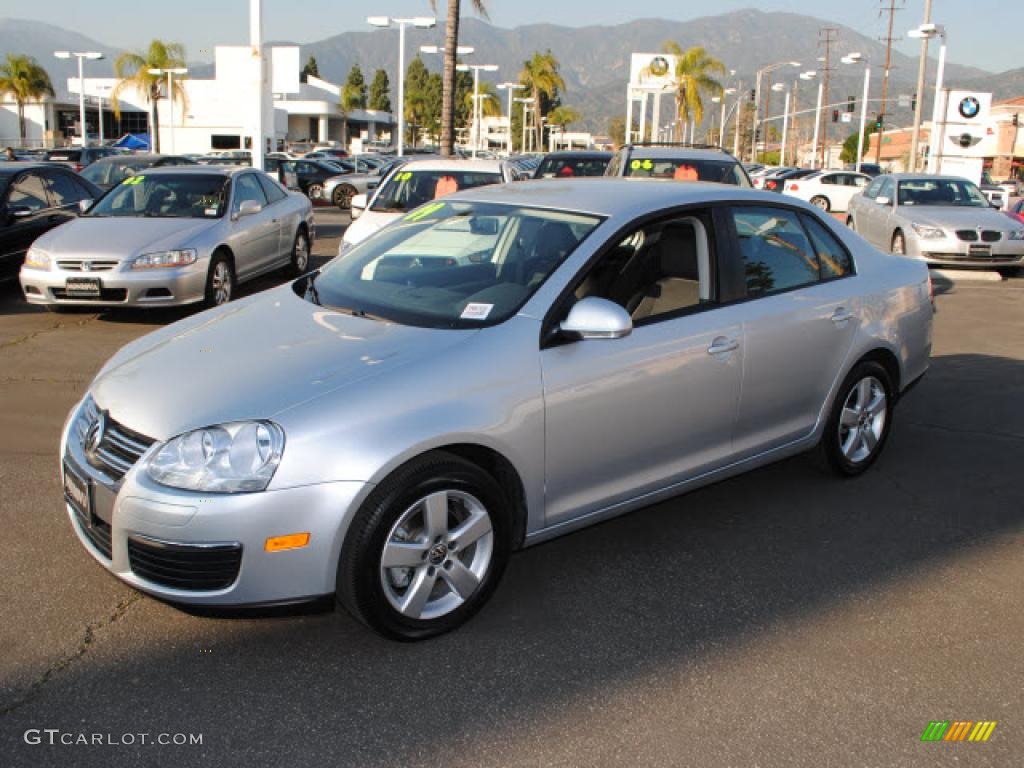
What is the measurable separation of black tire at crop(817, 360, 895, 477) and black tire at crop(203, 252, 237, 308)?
6559 millimetres

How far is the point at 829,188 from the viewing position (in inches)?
1169

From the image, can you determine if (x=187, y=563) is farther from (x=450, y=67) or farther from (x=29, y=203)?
(x=450, y=67)

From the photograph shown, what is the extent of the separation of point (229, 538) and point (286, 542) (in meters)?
0.18

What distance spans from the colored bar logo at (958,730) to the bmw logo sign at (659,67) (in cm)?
5932

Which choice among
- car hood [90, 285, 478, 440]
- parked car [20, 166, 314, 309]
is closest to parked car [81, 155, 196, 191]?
parked car [20, 166, 314, 309]

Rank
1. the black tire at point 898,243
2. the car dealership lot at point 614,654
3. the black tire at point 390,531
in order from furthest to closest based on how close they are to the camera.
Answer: the black tire at point 898,243 → the black tire at point 390,531 → the car dealership lot at point 614,654

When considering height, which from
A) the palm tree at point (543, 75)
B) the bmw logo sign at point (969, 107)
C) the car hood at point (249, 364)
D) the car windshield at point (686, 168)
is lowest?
the car hood at point (249, 364)

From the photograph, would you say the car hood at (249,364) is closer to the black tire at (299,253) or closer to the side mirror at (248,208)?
the side mirror at (248,208)

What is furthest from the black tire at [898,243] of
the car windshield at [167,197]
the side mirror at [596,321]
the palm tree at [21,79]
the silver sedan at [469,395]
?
the palm tree at [21,79]

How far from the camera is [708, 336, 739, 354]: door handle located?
4238mm

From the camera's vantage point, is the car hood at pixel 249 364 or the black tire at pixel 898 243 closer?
the car hood at pixel 249 364

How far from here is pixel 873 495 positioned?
5.15 m

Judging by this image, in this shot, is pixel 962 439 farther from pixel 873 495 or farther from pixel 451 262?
pixel 451 262

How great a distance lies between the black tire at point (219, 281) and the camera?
379 inches
